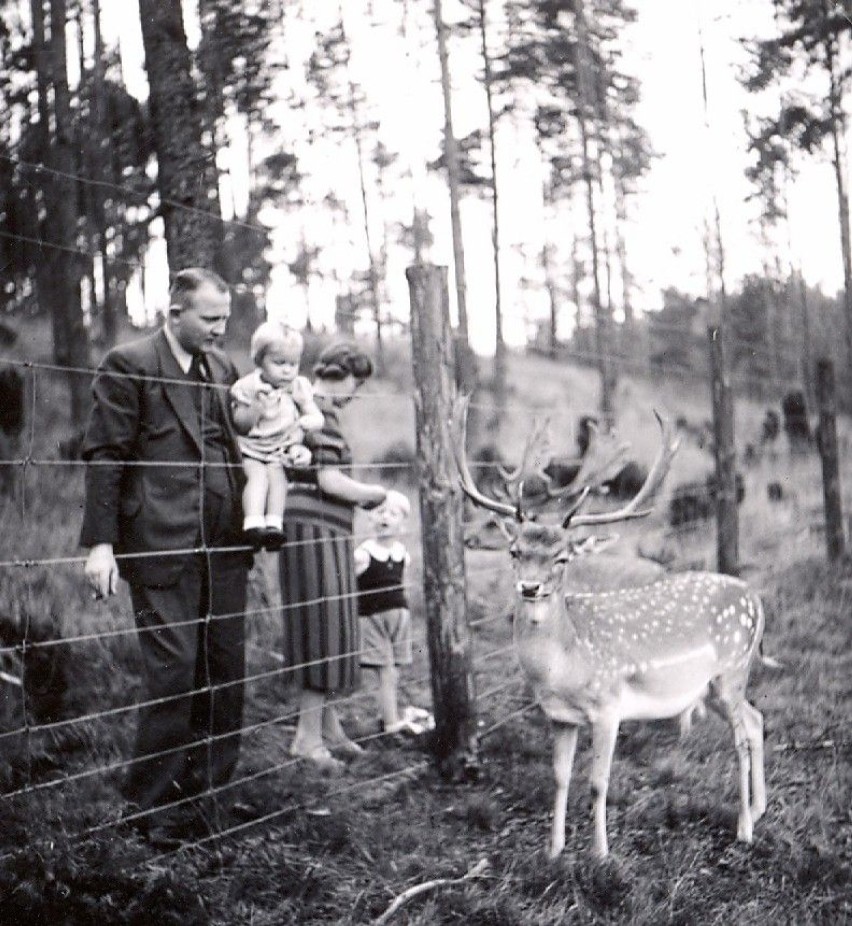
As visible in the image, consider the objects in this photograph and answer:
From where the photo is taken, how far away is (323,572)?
159 inches

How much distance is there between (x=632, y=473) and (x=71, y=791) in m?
7.02

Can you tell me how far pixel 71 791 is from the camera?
11.1ft

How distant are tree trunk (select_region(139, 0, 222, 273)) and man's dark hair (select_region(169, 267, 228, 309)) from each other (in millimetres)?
1336

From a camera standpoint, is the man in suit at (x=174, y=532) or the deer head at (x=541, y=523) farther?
the deer head at (x=541, y=523)

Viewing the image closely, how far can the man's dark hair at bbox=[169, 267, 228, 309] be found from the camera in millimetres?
3266

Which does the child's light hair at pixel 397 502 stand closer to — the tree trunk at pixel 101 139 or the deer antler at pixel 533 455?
the deer antler at pixel 533 455

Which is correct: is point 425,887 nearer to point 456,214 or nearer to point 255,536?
point 255,536

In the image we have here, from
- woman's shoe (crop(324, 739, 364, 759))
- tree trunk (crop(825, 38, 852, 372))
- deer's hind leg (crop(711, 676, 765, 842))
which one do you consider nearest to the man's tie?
woman's shoe (crop(324, 739, 364, 759))

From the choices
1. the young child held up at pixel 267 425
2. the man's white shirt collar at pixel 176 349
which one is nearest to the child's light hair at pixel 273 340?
the young child held up at pixel 267 425

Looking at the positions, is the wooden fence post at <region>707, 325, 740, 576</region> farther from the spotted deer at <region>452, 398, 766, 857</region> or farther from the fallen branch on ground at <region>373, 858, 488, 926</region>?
the fallen branch on ground at <region>373, 858, 488, 926</region>

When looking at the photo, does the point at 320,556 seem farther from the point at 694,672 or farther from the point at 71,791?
the point at 694,672

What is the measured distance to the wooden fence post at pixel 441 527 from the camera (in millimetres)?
3982

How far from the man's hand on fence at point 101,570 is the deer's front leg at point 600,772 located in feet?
5.49

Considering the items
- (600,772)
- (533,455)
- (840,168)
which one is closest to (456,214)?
(840,168)
